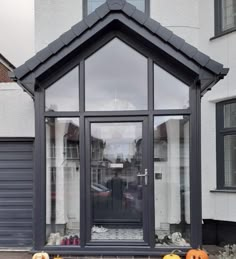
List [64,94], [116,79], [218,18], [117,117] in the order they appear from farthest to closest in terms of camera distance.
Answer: [218,18] → [116,79] → [64,94] → [117,117]

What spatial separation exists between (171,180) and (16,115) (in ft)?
12.3

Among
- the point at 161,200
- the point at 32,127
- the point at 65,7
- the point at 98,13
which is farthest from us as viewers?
the point at 65,7

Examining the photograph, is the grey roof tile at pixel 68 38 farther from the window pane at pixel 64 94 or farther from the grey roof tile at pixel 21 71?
the grey roof tile at pixel 21 71

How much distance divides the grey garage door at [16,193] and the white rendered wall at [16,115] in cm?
27

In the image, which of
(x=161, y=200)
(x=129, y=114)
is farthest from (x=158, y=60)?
(x=161, y=200)

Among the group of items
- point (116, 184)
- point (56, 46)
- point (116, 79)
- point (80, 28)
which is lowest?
point (116, 184)

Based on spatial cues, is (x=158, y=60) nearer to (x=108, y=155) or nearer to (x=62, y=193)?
(x=108, y=155)

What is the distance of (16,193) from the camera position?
8.42m

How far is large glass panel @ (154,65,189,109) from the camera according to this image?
21.8 ft

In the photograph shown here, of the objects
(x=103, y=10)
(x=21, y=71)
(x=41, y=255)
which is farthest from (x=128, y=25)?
(x=41, y=255)

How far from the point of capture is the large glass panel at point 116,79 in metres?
6.74

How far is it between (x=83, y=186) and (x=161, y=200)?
1.41 m

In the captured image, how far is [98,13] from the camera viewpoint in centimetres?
638

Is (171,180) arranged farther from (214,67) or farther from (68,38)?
(68,38)
